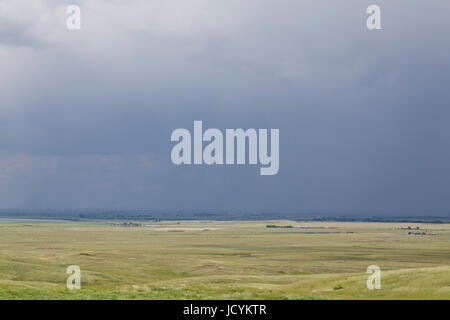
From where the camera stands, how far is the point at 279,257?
158 m

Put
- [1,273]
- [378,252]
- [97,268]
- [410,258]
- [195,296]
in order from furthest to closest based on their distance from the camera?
[378,252] < [410,258] < [97,268] < [1,273] < [195,296]

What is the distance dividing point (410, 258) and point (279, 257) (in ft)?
114
